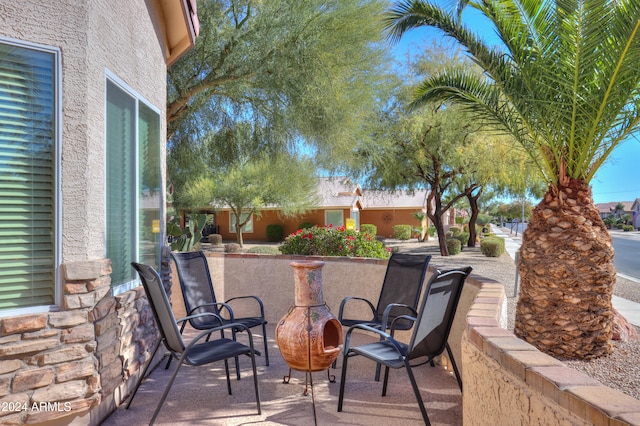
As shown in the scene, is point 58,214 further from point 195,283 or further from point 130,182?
point 195,283

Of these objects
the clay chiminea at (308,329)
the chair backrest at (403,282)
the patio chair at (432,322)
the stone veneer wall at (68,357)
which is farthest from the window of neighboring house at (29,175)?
the chair backrest at (403,282)

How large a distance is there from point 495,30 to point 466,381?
15.3 ft

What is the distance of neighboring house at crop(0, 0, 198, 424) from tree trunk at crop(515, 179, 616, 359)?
13.9 feet

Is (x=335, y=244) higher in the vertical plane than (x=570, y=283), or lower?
higher

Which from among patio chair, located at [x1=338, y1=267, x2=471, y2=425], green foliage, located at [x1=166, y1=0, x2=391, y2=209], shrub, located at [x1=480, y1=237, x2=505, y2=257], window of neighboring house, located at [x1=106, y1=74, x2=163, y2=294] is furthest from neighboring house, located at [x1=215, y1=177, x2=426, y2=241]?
patio chair, located at [x1=338, y1=267, x2=471, y2=425]

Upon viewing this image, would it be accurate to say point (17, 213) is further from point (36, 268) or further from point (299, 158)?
point (299, 158)

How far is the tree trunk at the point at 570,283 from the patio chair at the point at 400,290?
4.10ft

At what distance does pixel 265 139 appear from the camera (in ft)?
34.2

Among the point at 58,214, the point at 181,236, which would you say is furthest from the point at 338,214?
the point at 58,214

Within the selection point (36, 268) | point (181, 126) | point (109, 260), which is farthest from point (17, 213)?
point (181, 126)

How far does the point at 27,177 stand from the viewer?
3227mm

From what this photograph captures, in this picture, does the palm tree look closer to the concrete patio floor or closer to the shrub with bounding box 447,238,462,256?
the concrete patio floor

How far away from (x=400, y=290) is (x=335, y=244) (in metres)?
2.71

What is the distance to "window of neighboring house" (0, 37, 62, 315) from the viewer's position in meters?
3.13
